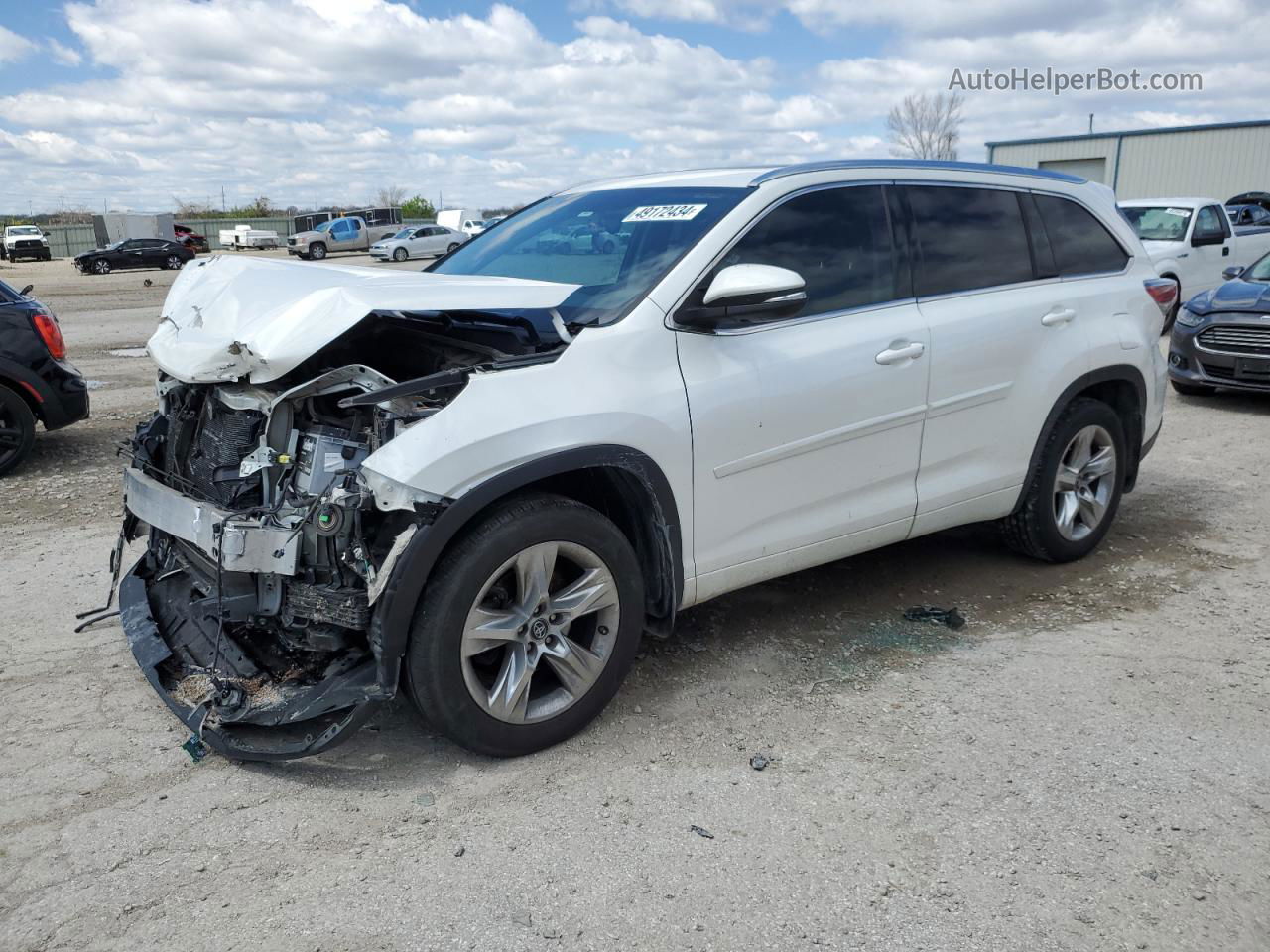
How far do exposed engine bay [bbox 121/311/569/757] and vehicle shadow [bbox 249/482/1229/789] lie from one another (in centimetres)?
33

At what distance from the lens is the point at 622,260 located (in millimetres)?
3936

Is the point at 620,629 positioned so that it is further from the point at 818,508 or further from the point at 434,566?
the point at 818,508

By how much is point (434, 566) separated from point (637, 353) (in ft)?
3.23

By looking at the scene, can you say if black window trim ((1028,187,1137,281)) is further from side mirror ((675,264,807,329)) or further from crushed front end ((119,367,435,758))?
crushed front end ((119,367,435,758))

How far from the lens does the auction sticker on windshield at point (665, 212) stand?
393cm

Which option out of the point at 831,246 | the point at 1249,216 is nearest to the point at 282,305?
the point at 831,246

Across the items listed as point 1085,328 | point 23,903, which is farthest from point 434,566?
point 1085,328

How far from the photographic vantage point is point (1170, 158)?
34781mm

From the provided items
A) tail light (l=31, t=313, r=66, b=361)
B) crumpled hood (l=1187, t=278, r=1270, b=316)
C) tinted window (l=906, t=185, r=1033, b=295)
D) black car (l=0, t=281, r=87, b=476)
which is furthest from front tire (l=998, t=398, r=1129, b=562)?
tail light (l=31, t=313, r=66, b=361)

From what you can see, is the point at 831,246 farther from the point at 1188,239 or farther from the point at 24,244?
the point at 24,244

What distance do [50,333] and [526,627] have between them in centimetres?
599

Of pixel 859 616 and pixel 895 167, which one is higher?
pixel 895 167

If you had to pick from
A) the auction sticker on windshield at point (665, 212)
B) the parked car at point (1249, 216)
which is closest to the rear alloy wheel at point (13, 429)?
the auction sticker on windshield at point (665, 212)

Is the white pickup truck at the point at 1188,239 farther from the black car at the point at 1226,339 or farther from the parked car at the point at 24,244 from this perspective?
the parked car at the point at 24,244
